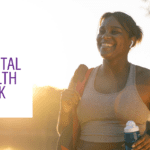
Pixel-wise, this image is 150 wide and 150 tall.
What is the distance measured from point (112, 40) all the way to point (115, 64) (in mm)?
242

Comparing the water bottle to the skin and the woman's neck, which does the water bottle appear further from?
the woman's neck

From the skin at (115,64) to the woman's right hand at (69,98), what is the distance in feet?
0.96

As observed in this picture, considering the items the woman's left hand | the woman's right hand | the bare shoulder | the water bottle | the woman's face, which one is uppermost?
the woman's face

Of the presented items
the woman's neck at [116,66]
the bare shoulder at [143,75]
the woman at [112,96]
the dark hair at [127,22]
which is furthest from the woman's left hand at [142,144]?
the dark hair at [127,22]

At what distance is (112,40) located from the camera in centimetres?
245

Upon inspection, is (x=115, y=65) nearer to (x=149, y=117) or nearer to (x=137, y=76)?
(x=137, y=76)

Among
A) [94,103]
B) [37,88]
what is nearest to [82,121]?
[94,103]

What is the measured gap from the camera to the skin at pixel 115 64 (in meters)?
2.41

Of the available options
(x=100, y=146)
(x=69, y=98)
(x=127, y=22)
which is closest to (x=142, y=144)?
(x=100, y=146)

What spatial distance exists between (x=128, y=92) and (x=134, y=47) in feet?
1.93

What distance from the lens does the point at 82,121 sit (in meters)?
2.43

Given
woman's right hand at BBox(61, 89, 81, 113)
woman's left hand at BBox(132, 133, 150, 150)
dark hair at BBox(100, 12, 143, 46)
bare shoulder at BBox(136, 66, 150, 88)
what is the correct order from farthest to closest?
dark hair at BBox(100, 12, 143, 46), bare shoulder at BBox(136, 66, 150, 88), woman's right hand at BBox(61, 89, 81, 113), woman's left hand at BBox(132, 133, 150, 150)

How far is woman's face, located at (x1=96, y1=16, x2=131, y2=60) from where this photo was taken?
2455 mm

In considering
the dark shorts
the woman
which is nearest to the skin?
the woman
